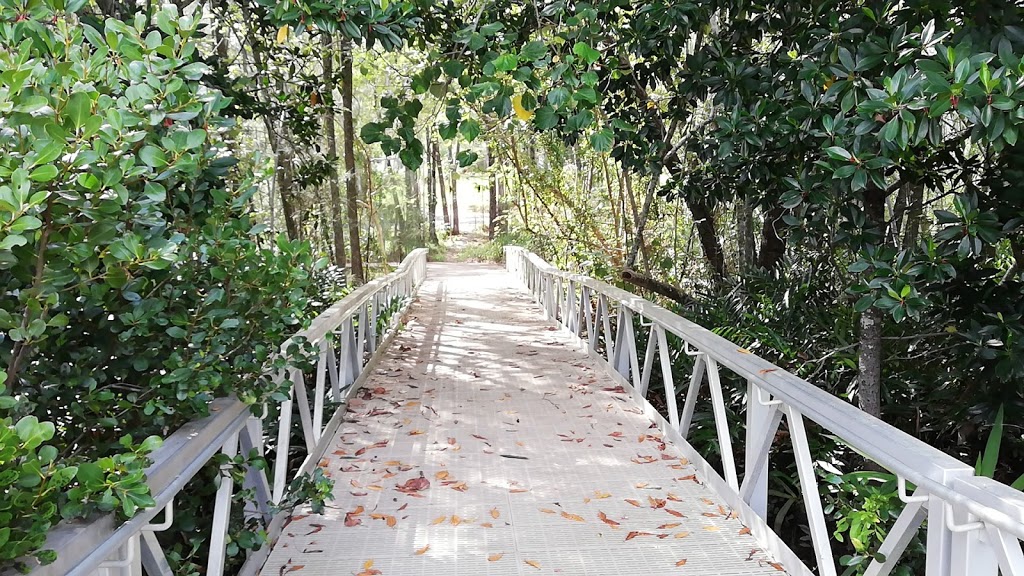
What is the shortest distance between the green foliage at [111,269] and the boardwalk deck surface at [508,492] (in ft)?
3.17

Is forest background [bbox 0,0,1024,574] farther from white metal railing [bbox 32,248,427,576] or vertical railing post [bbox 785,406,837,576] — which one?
vertical railing post [bbox 785,406,837,576]

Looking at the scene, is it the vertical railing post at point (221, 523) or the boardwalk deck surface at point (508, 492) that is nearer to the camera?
the vertical railing post at point (221, 523)

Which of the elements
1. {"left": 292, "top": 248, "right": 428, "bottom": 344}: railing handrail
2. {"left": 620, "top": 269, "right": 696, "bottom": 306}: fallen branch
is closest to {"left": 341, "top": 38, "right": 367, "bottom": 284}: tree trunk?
{"left": 292, "top": 248, "right": 428, "bottom": 344}: railing handrail

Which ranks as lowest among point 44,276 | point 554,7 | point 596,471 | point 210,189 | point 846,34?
point 596,471

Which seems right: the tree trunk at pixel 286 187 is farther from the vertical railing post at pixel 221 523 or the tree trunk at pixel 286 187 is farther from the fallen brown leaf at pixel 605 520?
the vertical railing post at pixel 221 523

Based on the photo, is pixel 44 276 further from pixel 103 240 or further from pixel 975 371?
pixel 975 371

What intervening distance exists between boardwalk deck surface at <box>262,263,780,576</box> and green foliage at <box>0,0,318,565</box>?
967mm

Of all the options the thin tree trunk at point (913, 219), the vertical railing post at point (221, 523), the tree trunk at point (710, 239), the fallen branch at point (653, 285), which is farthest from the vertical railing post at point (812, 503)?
the tree trunk at point (710, 239)

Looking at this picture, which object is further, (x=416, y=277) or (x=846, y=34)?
(x=416, y=277)

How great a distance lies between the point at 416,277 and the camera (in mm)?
15938

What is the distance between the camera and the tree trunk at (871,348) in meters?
4.19

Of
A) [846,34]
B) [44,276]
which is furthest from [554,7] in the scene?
[44,276]

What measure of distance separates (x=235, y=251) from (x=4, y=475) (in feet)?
4.04

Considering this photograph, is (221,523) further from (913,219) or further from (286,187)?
(286,187)
